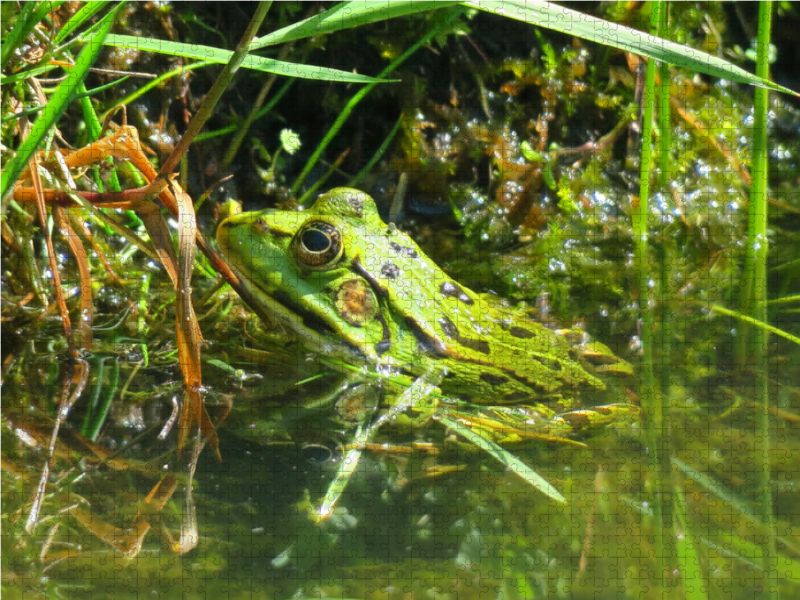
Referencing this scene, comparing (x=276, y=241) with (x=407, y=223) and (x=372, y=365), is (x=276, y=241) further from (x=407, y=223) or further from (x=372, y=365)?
(x=407, y=223)

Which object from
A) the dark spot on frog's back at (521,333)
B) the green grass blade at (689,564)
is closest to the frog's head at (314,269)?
the dark spot on frog's back at (521,333)

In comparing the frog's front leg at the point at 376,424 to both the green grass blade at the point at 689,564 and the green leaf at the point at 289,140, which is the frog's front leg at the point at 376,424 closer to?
the green grass blade at the point at 689,564

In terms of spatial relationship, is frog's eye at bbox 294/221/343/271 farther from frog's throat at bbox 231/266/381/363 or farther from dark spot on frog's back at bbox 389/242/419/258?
dark spot on frog's back at bbox 389/242/419/258

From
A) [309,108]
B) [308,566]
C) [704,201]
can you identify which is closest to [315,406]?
[308,566]

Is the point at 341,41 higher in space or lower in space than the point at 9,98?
higher

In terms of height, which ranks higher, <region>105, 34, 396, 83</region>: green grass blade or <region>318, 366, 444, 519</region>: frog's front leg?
<region>105, 34, 396, 83</region>: green grass blade

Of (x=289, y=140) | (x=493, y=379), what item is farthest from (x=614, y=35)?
(x=289, y=140)

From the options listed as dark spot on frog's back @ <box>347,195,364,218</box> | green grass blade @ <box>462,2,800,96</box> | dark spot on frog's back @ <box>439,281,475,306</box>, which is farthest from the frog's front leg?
green grass blade @ <box>462,2,800,96</box>
